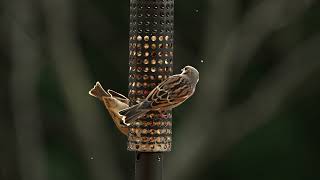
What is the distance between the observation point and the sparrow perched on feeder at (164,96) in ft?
20.9

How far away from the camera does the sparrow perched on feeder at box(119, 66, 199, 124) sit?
6.38 metres

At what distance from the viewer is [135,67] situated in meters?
6.54

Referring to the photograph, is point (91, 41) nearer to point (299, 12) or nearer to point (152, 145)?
point (299, 12)

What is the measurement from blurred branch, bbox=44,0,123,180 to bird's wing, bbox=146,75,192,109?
20.8 feet

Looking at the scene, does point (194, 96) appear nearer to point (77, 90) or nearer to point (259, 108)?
point (259, 108)

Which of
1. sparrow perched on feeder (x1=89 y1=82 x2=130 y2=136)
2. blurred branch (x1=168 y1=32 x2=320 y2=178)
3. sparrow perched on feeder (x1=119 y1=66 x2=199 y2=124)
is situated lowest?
blurred branch (x1=168 y1=32 x2=320 y2=178)

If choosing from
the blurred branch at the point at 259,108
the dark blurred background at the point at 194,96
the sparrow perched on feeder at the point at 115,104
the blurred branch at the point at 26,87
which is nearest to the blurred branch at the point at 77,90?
the dark blurred background at the point at 194,96

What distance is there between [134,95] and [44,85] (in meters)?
6.55

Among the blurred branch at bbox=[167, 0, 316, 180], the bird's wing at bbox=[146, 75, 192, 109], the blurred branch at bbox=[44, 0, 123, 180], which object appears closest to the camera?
the bird's wing at bbox=[146, 75, 192, 109]

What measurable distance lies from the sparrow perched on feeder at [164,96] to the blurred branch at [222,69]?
600 centimetres

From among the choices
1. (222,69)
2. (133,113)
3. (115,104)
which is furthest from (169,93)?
(222,69)

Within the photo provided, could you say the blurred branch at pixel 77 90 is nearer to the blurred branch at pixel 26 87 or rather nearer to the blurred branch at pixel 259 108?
the blurred branch at pixel 26 87

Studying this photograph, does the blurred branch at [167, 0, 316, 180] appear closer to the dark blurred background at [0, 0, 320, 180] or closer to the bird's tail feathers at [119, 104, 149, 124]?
the dark blurred background at [0, 0, 320, 180]

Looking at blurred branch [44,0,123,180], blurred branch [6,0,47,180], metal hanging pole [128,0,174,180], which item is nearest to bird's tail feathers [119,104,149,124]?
metal hanging pole [128,0,174,180]
